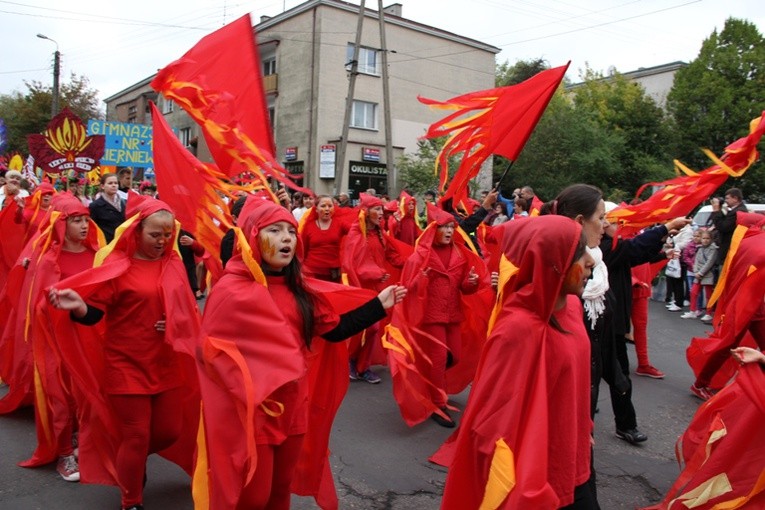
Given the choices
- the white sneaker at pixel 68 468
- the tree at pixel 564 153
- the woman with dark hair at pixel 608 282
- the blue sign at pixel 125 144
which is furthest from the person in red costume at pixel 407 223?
the tree at pixel 564 153

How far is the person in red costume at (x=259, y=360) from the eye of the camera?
3154 millimetres

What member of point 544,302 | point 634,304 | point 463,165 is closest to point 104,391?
point 544,302

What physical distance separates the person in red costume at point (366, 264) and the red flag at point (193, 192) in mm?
3156

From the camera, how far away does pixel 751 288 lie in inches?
167

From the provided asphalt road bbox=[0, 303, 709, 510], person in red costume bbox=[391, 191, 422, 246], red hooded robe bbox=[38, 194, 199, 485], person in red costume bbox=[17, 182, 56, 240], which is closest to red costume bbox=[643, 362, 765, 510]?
asphalt road bbox=[0, 303, 709, 510]

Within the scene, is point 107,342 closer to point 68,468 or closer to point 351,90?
point 68,468

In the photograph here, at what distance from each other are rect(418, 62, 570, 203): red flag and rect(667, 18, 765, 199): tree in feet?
96.4

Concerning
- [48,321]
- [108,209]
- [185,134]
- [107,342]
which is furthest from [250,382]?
[185,134]

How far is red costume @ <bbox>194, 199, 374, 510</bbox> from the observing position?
314cm

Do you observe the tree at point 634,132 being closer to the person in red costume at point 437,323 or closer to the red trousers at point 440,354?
the person in red costume at point 437,323

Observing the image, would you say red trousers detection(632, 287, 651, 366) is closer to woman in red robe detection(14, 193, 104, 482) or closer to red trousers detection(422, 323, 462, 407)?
red trousers detection(422, 323, 462, 407)

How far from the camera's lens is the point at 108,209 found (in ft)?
25.5

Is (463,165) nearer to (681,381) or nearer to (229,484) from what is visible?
(229,484)

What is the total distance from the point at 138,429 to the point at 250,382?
1297 mm
